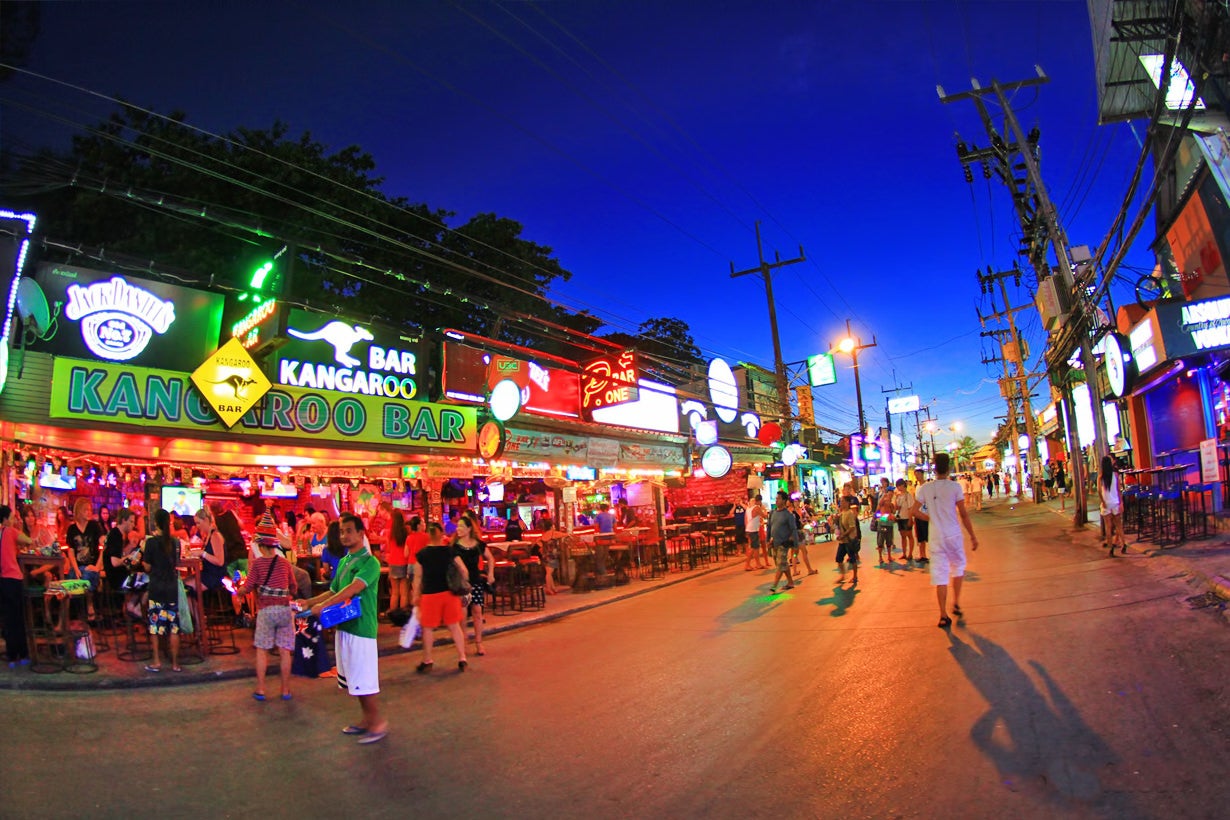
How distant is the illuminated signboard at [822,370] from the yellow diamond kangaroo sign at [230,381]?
2661cm

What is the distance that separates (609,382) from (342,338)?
322 inches

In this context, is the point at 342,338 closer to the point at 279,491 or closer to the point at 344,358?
the point at 344,358

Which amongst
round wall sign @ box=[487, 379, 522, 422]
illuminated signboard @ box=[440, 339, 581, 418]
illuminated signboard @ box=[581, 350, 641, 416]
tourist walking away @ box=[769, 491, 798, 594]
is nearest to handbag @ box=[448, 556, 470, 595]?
tourist walking away @ box=[769, 491, 798, 594]

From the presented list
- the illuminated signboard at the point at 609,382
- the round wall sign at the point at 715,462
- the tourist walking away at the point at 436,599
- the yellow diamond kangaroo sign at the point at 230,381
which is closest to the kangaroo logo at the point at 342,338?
the yellow diamond kangaroo sign at the point at 230,381

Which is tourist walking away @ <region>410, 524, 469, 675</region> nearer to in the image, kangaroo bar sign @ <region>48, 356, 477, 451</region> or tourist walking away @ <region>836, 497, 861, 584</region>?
kangaroo bar sign @ <region>48, 356, 477, 451</region>

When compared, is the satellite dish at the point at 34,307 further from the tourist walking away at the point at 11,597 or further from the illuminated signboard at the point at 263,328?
the tourist walking away at the point at 11,597

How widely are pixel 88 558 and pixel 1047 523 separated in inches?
1047

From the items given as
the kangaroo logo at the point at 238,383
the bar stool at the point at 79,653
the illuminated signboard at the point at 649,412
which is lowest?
the bar stool at the point at 79,653

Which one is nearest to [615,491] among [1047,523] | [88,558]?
[1047,523]

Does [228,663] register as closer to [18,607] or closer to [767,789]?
[18,607]

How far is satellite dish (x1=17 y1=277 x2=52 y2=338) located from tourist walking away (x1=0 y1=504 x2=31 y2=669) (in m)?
3.79

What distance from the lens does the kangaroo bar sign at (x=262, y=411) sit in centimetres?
1145

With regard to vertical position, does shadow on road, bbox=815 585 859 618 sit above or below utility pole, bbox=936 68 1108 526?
below

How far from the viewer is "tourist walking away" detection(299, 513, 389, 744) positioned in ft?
19.7
